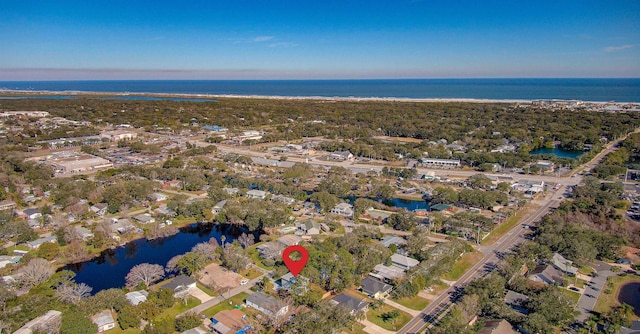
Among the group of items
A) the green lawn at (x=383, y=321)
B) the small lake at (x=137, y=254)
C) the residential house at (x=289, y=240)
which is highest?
the residential house at (x=289, y=240)

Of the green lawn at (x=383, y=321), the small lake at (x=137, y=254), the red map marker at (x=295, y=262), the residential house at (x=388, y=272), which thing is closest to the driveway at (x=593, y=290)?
the green lawn at (x=383, y=321)

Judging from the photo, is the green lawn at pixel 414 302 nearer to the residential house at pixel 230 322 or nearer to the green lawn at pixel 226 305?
the residential house at pixel 230 322

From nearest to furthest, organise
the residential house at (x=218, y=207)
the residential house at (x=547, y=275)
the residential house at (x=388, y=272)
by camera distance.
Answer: the residential house at (x=547, y=275) < the residential house at (x=388, y=272) < the residential house at (x=218, y=207)

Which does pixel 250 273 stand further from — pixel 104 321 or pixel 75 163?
pixel 75 163

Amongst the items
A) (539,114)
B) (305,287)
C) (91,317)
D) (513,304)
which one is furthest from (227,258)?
(539,114)

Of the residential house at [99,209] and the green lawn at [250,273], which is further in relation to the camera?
the residential house at [99,209]
